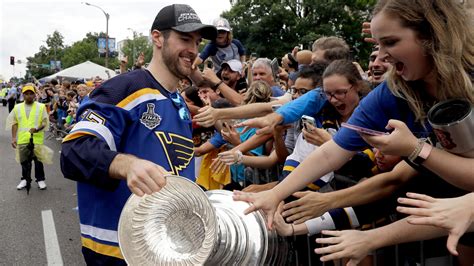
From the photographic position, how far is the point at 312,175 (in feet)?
6.93

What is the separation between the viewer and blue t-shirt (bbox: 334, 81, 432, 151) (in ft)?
6.20

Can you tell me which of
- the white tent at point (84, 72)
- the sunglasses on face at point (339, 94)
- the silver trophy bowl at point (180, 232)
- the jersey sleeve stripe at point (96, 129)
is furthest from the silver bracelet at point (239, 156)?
the white tent at point (84, 72)

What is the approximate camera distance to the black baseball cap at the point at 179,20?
90.2 inches

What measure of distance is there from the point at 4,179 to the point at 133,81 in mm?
8533

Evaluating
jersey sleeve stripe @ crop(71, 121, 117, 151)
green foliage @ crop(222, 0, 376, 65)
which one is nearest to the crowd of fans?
jersey sleeve stripe @ crop(71, 121, 117, 151)

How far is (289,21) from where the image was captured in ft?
132

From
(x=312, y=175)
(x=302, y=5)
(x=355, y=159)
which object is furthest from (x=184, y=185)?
(x=302, y=5)

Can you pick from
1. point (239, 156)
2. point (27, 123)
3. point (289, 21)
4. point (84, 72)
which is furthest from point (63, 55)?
point (239, 156)

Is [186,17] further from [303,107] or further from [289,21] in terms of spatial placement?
[289,21]

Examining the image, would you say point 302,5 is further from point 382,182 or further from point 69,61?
point 69,61

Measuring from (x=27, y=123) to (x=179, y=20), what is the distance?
752 centimetres

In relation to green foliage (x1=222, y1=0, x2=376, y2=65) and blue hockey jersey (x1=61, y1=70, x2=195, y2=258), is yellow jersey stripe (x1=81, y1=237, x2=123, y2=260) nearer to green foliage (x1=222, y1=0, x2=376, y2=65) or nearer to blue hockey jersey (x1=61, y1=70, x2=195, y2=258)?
blue hockey jersey (x1=61, y1=70, x2=195, y2=258)

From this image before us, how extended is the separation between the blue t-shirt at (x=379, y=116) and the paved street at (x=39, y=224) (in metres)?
3.82

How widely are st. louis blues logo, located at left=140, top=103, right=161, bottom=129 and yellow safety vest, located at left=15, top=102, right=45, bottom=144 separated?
7429 mm
